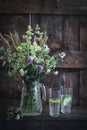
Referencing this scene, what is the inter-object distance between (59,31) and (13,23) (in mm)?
368

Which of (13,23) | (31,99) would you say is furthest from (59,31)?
(31,99)

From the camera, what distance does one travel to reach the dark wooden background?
2.44m

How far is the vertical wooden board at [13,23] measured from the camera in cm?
246

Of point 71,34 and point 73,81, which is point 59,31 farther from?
point 73,81

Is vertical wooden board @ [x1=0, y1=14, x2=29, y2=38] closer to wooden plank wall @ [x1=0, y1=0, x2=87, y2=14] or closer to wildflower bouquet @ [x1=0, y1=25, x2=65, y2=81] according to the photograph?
wooden plank wall @ [x1=0, y1=0, x2=87, y2=14]

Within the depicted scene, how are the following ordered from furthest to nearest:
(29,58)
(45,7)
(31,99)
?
(45,7) < (31,99) < (29,58)

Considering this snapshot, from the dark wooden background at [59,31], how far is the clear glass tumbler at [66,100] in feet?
0.38

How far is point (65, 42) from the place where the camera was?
8.10ft

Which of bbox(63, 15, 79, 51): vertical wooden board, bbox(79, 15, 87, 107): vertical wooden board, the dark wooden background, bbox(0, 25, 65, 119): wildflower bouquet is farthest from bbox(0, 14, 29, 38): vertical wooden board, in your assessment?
bbox(79, 15, 87, 107): vertical wooden board

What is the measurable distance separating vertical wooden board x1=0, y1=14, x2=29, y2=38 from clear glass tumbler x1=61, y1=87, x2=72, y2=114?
22.3 inches

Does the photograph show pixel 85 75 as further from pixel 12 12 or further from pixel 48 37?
pixel 12 12

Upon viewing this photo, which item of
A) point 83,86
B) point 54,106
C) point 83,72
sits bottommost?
point 54,106

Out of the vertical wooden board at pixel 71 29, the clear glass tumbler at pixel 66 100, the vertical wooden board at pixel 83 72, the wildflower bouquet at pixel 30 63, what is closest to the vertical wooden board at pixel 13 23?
the wildflower bouquet at pixel 30 63

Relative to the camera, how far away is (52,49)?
2475 millimetres
